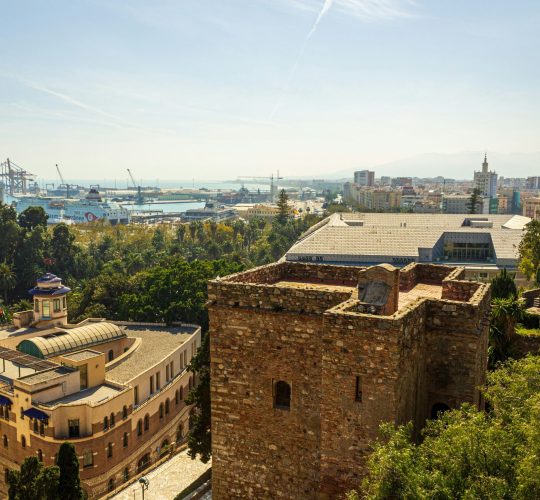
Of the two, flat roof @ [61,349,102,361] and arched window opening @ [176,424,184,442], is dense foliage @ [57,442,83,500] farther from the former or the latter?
arched window opening @ [176,424,184,442]

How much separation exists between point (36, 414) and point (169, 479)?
8.37m

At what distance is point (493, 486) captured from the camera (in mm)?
10078

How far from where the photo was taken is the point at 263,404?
50.4ft

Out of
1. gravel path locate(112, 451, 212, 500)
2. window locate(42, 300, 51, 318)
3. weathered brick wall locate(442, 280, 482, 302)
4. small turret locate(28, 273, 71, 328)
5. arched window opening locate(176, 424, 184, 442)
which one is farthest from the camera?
window locate(42, 300, 51, 318)

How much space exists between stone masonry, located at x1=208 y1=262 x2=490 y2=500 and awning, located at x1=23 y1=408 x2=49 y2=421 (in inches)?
715

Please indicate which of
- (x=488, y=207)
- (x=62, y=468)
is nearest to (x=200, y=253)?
(x=62, y=468)

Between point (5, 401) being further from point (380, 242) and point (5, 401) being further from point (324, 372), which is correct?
point (380, 242)

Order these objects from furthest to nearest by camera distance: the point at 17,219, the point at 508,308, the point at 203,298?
the point at 17,219, the point at 203,298, the point at 508,308

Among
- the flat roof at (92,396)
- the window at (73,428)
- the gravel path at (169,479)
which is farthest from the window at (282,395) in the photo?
the window at (73,428)

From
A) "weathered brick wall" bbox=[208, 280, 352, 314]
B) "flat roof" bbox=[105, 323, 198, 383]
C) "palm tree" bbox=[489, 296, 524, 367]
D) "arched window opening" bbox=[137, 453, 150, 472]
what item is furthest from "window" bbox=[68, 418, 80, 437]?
"palm tree" bbox=[489, 296, 524, 367]

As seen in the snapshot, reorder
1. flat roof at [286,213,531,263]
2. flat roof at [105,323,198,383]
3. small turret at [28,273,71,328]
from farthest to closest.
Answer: flat roof at [286,213,531,263] → small turret at [28,273,71,328] → flat roof at [105,323,198,383]

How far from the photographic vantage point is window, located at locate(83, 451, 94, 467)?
30.9 m

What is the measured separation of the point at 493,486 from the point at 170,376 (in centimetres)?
3290

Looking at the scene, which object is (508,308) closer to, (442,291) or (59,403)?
(442,291)
